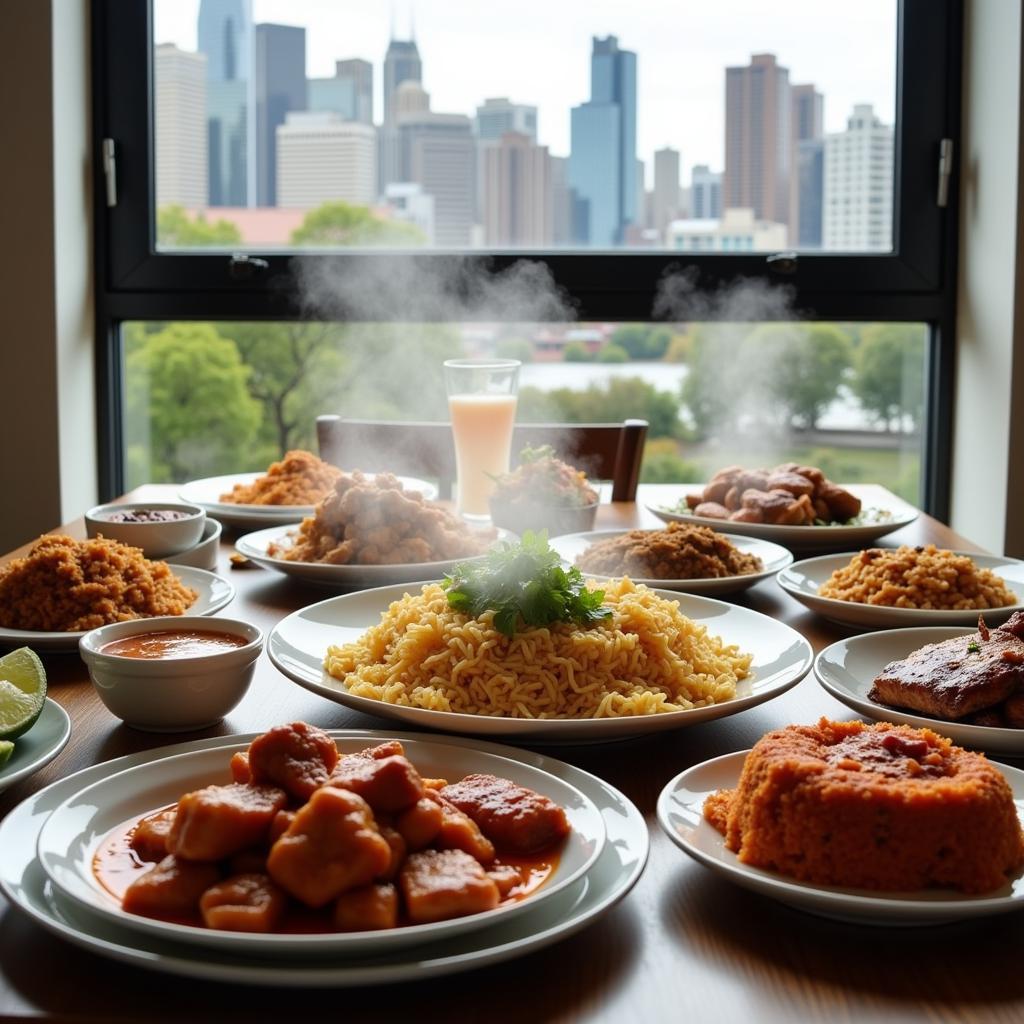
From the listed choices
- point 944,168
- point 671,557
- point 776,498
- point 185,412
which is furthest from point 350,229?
point 671,557

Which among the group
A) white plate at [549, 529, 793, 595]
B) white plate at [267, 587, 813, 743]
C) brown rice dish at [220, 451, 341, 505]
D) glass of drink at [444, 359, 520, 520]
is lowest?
white plate at [267, 587, 813, 743]

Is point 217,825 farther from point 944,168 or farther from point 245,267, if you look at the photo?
point 944,168

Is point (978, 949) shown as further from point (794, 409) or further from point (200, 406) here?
point (200, 406)

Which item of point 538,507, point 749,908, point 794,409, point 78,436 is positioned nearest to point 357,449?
point 538,507

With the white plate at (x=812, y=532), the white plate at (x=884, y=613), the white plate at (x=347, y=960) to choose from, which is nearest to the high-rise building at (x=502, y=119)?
the white plate at (x=812, y=532)

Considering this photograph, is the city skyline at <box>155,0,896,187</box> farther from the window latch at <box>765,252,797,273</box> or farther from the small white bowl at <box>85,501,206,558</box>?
the small white bowl at <box>85,501,206,558</box>

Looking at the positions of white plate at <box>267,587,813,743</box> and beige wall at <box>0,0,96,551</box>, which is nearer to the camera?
white plate at <box>267,587,813,743</box>

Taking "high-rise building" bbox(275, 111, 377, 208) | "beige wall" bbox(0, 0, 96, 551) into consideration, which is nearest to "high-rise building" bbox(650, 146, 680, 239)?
"high-rise building" bbox(275, 111, 377, 208)
